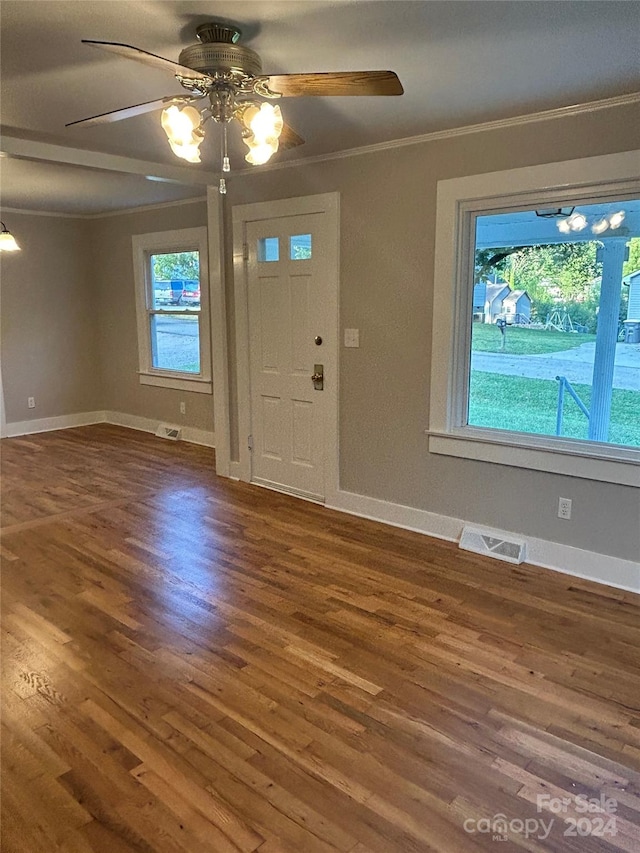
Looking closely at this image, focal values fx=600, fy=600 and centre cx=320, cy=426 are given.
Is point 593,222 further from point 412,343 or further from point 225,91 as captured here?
point 225,91

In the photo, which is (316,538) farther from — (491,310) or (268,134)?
(268,134)

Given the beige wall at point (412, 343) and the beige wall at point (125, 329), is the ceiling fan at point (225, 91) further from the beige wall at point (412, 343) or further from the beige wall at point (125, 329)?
the beige wall at point (125, 329)

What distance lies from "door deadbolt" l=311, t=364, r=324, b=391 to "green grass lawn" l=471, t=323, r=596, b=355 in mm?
1101

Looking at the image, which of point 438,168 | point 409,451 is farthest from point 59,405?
point 438,168

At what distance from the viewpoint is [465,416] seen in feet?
11.9

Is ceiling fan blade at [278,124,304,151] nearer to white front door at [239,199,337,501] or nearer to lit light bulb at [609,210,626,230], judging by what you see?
white front door at [239,199,337,501]

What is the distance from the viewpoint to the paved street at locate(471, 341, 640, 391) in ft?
10.1

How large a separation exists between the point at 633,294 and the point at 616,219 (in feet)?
1.26

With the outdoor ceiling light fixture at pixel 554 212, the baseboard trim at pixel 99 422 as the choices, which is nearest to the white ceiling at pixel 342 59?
the outdoor ceiling light fixture at pixel 554 212

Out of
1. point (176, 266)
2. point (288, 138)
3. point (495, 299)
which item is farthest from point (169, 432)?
point (288, 138)

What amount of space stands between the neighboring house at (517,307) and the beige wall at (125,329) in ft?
10.9

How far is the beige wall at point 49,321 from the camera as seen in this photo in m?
6.32

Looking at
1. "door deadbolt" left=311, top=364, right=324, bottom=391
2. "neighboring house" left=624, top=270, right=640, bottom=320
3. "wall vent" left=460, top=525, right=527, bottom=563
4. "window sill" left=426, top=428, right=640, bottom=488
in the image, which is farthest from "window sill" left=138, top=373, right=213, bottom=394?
"neighboring house" left=624, top=270, right=640, bottom=320

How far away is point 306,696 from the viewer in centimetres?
224
